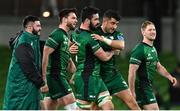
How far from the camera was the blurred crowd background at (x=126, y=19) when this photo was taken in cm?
2948

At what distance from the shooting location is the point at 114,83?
46.1 feet

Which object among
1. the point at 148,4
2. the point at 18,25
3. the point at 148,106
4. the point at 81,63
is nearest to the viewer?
the point at 81,63

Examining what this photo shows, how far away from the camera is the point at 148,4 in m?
32.2

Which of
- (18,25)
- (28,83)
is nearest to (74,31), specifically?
(28,83)

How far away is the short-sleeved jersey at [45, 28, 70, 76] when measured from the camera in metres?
14.0

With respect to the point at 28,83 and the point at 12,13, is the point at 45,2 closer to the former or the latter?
the point at 12,13

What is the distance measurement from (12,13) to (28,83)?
18618 mm

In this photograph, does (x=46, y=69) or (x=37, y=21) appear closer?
(x=37, y=21)

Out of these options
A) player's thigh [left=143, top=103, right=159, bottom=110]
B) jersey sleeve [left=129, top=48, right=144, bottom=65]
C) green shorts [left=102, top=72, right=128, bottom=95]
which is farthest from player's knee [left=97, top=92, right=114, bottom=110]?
player's thigh [left=143, top=103, right=159, bottom=110]

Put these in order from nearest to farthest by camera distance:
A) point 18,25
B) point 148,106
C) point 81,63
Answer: point 81,63 → point 148,106 → point 18,25

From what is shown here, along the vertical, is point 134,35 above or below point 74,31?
below

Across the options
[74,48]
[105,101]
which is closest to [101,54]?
[74,48]

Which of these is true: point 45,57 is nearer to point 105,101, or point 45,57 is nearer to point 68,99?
point 68,99

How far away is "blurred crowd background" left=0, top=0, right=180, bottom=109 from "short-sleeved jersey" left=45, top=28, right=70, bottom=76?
496 inches
